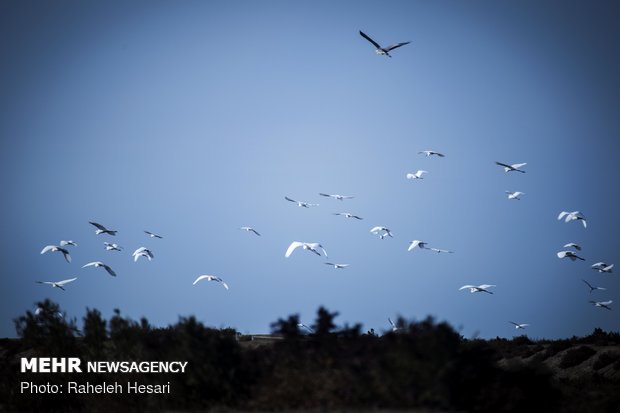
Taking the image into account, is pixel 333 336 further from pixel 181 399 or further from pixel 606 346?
pixel 606 346

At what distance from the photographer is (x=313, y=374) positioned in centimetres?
1507

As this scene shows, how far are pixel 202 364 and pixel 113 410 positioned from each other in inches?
161

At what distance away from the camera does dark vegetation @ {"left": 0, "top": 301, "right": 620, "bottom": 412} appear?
1407 cm

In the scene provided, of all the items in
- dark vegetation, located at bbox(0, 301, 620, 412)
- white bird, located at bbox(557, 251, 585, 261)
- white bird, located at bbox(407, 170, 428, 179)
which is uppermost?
white bird, located at bbox(407, 170, 428, 179)

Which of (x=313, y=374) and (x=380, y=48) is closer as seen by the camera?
(x=313, y=374)

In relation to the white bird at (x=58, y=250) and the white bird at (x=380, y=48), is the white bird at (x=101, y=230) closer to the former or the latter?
the white bird at (x=58, y=250)

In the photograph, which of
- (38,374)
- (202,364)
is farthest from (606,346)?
(38,374)

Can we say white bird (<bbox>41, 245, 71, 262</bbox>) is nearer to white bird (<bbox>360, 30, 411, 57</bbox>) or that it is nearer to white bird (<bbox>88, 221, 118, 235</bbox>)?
white bird (<bbox>88, 221, 118, 235</bbox>)

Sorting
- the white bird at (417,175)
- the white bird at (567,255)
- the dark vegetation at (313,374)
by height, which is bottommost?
the dark vegetation at (313,374)

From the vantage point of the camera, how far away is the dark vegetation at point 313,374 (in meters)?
14.1

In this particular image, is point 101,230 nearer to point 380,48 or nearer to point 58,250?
point 58,250

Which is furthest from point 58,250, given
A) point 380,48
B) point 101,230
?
point 380,48

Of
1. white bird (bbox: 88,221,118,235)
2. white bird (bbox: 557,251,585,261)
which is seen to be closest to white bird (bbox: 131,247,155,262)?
white bird (bbox: 88,221,118,235)

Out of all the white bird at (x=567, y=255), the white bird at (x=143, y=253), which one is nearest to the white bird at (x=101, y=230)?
the white bird at (x=143, y=253)
